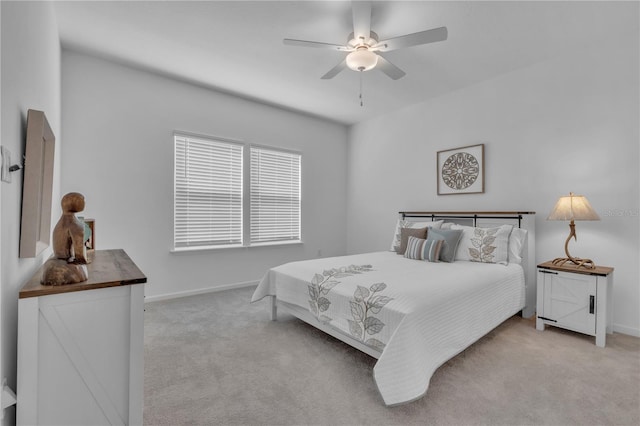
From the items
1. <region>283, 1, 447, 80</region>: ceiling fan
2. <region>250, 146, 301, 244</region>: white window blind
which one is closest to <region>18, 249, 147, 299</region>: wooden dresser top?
<region>283, 1, 447, 80</region>: ceiling fan

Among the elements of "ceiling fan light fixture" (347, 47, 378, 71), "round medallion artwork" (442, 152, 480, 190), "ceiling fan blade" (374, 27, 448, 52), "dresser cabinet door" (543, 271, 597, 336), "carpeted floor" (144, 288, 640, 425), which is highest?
"ceiling fan blade" (374, 27, 448, 52)

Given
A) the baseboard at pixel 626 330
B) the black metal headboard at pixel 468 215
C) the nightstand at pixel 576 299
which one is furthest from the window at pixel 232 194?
the baseboard at pixel 626 330

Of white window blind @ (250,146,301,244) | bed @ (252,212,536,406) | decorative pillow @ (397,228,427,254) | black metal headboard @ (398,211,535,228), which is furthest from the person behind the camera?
white window blind @ (250,146,301,244)

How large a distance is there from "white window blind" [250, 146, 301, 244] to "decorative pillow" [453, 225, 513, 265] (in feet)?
8.68

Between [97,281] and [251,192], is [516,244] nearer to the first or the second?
[251,192]

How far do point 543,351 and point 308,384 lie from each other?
1.97 m

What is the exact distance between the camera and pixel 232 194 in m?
4.35

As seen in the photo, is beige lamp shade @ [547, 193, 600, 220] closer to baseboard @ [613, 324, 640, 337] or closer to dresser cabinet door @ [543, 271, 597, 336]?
dresser cabinet door @ [543, 271, 597, 336]

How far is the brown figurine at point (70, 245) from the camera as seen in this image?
1.22m

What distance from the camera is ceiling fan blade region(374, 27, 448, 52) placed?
2153 millimetres

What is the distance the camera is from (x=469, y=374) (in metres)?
2.08

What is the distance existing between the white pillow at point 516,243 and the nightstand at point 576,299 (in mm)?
308

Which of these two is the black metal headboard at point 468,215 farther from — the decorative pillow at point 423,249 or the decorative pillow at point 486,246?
the decorative pillow at point 423,249

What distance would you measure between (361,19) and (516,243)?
8.99 feet
